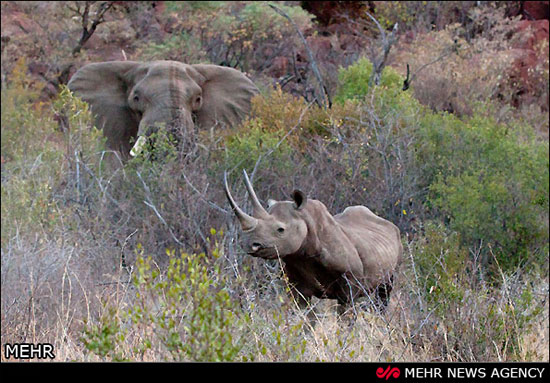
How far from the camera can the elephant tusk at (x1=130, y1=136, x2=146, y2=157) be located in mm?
10834

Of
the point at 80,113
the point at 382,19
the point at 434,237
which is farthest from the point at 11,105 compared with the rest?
the point at 434,237

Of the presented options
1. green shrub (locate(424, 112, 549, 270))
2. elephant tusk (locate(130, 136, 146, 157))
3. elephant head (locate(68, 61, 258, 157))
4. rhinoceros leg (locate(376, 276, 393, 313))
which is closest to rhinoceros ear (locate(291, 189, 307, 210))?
rhinoceros leg (locate(376, 276, 393, 313))

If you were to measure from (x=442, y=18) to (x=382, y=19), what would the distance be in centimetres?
144

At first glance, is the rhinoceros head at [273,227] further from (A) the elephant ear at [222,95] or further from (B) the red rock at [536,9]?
(B) the red rock at [536,9]

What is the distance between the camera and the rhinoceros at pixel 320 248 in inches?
222

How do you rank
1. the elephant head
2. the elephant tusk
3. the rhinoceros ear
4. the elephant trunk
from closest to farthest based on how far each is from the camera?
the rhinoceros ear < the elephant tusk < the elephant trunk < the elephant head

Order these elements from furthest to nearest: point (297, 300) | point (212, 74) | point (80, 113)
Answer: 1. point (212, 74)
2. point (80, 113)
3. point (297, 300)

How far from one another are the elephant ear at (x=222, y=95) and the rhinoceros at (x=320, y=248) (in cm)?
703

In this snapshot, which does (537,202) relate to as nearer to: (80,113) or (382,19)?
(80,113)

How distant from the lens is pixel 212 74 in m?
14.0

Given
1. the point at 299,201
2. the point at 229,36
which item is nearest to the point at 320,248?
the point at 299,201
